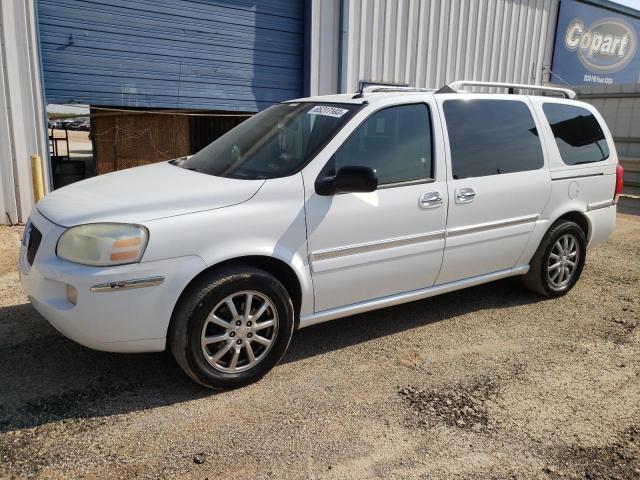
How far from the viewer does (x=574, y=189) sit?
4777mm

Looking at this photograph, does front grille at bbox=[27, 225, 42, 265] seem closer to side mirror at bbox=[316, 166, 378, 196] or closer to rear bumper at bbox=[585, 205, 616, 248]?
side mirror at bbox=[316, 166, 378, 196]

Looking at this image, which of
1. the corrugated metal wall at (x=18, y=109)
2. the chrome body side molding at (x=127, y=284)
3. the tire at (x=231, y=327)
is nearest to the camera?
the chrome body side molding at (x=127, y=284)

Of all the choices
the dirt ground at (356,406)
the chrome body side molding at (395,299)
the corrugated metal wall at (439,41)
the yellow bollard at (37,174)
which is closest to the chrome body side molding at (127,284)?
the dirt ground at (356,406)

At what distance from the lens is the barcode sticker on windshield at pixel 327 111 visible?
12.2 feet

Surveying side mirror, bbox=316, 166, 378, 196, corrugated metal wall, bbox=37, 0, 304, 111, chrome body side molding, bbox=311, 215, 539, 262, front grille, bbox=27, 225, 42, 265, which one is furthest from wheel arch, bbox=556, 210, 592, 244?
corrugated metal wall, bbox=37, 0, 304, 111

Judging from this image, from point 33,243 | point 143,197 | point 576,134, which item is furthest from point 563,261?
point 33,243

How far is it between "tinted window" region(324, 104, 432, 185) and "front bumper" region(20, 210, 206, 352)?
122 cm

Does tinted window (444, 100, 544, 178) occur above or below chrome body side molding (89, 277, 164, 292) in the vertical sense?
above

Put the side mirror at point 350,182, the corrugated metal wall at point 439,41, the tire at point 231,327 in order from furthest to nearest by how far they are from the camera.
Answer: the corrugated metal wall at point 439,41
the side mirror at point 350,182
the tire at point 231,327

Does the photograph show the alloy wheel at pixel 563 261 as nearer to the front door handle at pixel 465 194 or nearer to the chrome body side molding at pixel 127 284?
the front door handle at pixel 465 194

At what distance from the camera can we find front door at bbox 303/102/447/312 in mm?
3438

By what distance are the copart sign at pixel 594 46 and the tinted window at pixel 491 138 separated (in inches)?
429

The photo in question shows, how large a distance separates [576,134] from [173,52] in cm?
610

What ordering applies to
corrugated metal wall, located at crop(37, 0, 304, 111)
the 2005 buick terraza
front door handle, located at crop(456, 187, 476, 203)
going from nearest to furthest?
the 2005 buick terraza
front door handle, located at crop(456, 187, 476, 203)
corrugated metal wall, located at crop(37, 0, 304, 111)
